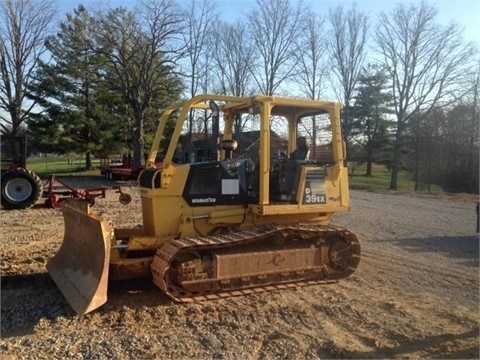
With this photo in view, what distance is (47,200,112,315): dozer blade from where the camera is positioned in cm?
570

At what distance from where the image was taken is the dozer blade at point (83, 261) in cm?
570

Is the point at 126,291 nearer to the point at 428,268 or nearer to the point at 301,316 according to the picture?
the point at 301,316

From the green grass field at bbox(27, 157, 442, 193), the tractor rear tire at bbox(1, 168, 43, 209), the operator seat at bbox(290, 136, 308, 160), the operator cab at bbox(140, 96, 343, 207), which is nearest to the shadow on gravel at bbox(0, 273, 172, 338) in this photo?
the operator cab at bbox(140, 96, 343, 207)

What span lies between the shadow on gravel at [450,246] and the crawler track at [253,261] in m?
2.93

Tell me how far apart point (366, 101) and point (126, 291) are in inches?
1631

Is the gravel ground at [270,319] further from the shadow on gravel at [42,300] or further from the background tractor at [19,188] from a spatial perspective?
the background tractor at [19,188]

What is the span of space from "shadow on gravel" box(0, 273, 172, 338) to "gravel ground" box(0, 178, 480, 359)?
0.01 meters

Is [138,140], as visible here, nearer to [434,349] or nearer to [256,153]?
[256,153]

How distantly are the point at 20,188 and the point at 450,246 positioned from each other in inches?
482

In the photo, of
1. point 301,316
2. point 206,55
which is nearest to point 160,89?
point 206,55

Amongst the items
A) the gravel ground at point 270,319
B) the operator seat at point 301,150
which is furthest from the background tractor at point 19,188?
the operator seat at point 301,150

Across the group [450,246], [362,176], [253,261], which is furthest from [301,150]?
[362,176]

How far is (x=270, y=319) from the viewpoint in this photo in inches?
219

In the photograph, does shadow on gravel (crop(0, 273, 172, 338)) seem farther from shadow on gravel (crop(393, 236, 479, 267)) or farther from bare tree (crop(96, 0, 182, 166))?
bare tree (crop(96, 0, 182, 166))
